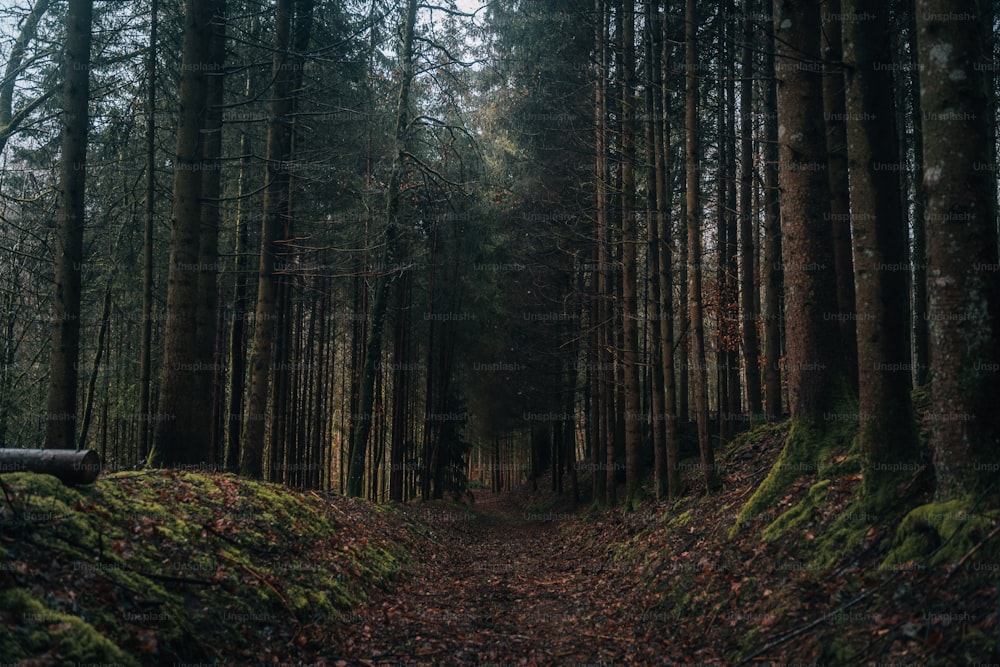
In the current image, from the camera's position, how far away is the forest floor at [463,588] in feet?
14.3

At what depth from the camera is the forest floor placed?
4359 mm

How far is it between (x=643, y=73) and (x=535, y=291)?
9.80 metres

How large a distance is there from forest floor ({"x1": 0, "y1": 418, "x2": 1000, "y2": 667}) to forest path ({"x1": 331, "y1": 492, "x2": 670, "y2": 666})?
0.04m

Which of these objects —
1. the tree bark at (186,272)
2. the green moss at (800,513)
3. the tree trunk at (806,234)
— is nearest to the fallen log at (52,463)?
the tree bark at (186,272)

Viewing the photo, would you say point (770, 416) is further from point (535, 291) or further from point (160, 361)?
point (160, 361)

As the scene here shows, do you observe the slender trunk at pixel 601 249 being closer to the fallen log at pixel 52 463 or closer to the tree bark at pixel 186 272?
the tree bark at pixel 186 272

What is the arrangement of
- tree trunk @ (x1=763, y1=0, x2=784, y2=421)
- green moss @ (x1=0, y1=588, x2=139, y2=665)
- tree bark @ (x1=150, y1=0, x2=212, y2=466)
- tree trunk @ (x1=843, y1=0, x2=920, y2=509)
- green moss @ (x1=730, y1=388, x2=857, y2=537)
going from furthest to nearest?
tree trunk @ (x1=763, y1=0, x2=784, y2=421) < tree bark @ (x1=150, y1=0, x2=212, y2=466) < green moss @ (x1=730, y1=388, x2=857, y2=537) < tree trunk @ (x1=843, y1=0, x2=920, y2=509) < green moss @ (x1=0, y1=588, x2=139, y2=665)

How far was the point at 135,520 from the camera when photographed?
20.5 feet

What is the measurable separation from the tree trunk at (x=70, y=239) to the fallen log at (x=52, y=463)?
12.0 ft

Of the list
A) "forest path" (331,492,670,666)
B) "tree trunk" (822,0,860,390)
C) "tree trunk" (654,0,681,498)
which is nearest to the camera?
"forest path" (331,492,670,666)

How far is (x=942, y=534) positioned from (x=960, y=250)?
2326 mm

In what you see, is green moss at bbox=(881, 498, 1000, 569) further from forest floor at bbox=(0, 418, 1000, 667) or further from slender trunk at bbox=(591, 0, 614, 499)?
slender trunk at bbox=(591, 0, 614, 499)

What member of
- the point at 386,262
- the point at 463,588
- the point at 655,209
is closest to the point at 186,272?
the point at 386,262

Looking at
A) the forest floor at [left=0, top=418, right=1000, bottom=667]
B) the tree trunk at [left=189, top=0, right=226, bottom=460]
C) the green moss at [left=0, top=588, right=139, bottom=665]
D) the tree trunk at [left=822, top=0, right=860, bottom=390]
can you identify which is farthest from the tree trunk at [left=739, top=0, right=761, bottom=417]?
the green moss at [left=0, top=588, right=139, bottom=665]
